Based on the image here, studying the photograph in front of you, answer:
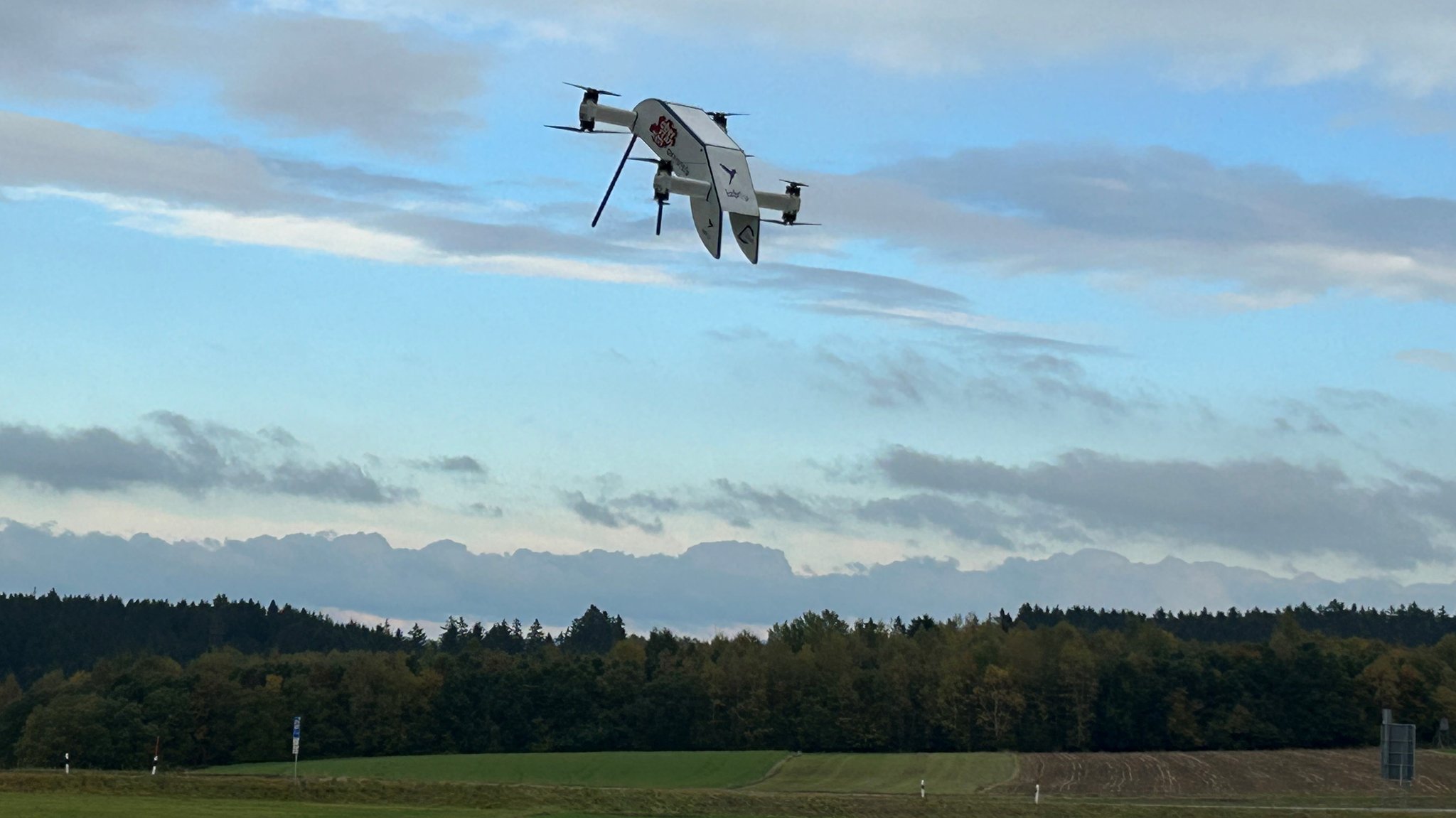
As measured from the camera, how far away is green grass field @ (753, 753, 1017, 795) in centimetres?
8994

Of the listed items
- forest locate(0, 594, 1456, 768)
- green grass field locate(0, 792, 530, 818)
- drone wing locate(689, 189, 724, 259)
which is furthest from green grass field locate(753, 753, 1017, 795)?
drone wing locate(689, 189, 724, 259)

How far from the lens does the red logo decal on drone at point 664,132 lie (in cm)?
4166

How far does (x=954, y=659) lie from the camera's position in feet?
464

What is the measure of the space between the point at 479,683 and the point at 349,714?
1125 cm

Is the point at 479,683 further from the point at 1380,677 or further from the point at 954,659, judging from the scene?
the point at 1380,677

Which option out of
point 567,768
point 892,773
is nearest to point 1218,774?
point 892,773

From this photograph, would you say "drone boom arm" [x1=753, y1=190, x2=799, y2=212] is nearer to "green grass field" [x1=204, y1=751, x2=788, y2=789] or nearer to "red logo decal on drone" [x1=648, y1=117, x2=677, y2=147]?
"red logo decal on drone" [x1=648, y1=117, x2=677, y2=147]

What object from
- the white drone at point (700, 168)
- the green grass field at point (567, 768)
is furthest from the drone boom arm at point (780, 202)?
the green grass field at point (567, 768)

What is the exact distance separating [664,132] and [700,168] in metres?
3.15

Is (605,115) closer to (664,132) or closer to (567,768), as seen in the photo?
(664,132)

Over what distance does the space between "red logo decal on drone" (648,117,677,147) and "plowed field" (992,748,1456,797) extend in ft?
168

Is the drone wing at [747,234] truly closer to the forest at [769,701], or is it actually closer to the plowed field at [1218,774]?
the plowed field at [1218,774]

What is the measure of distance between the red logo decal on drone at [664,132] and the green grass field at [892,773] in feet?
169

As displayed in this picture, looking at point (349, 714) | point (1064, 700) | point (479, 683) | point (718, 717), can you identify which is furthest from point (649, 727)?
point (1064, 700)
